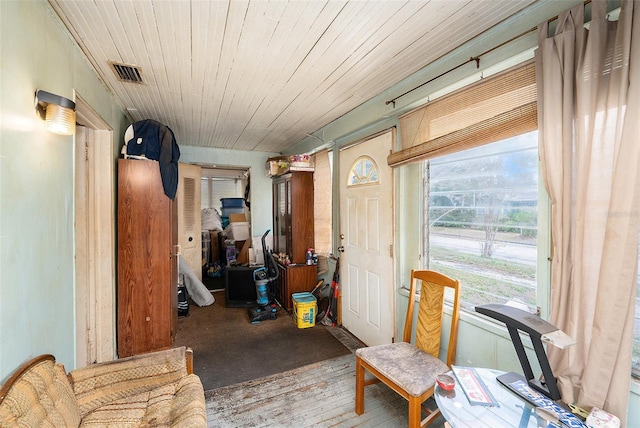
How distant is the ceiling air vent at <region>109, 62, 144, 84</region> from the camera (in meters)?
2.05

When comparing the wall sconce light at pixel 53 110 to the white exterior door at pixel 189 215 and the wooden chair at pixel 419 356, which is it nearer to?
the wooden chair at pixel 419 356

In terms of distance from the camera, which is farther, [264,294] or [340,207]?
[264,294]

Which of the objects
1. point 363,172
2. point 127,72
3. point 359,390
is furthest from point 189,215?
point 359,390

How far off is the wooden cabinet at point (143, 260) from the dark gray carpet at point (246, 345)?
442mm

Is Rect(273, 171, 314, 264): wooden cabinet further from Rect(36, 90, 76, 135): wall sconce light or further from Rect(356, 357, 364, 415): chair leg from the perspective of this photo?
Rect(36, 90, 76, 135): wall sconce light

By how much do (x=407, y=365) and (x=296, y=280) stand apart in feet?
7.11

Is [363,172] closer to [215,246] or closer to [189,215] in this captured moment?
[189,215]

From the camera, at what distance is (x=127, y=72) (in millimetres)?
2146

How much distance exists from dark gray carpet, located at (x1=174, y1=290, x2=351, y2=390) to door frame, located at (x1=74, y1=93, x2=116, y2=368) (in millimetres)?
786

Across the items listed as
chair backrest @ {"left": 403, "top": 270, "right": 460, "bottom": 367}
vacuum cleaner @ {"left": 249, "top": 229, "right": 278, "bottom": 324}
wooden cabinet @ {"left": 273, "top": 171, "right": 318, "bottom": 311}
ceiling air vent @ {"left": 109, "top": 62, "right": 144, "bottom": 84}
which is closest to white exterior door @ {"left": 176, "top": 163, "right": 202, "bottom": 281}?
vacuum cleaner @ {"left": 249, "top": 229, "right": 278, "bottom": 324}

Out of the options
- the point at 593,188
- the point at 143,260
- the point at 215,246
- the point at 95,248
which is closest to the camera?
the point at 593,188

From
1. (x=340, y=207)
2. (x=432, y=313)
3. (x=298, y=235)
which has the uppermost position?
(x=340, y=207)

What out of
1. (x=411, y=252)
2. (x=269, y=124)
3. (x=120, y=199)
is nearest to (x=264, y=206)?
(x=269, y=124)

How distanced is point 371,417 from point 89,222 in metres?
2.76
